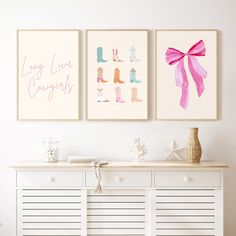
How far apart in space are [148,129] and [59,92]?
82cm

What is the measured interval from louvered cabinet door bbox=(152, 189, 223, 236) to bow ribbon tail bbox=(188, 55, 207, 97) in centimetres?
89

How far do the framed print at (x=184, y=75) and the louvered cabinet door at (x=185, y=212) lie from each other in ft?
2.26

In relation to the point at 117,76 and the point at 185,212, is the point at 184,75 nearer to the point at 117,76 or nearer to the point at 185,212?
the point at 117,76

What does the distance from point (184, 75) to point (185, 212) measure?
1143mm

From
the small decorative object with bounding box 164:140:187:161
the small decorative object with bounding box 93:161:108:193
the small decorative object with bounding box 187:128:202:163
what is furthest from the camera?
the small decorative object with bounding box 164:140:187:161

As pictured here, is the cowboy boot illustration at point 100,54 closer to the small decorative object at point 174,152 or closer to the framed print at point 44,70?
the framed print at point 44,70

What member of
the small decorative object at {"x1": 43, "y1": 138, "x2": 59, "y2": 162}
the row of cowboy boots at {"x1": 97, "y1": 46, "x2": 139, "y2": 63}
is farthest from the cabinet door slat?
the row of cowboy boots at {"x1": 97, "y1": 46, "x2": 139, "y2": 63}

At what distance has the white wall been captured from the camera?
376 cm

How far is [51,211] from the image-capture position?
3385 millimetres

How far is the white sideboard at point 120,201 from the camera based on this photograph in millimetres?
3369

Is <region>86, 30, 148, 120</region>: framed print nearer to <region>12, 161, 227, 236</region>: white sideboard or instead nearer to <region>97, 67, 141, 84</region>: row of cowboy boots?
<region>97, 67, 141, 84</region>: row of cowboy boots

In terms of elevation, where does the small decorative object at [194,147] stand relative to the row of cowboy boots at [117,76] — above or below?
below

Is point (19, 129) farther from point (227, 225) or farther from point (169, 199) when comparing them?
point (227, 225)

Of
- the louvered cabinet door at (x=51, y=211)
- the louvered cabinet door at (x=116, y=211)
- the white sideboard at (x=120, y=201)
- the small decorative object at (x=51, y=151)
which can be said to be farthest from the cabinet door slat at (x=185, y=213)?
the small decorative object at (x=51, y=151)
